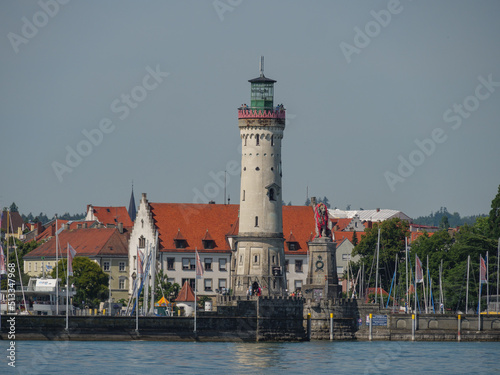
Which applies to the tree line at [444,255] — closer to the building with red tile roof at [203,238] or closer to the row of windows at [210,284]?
the building with red tile roof at [203,238]

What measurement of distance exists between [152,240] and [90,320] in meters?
46.7

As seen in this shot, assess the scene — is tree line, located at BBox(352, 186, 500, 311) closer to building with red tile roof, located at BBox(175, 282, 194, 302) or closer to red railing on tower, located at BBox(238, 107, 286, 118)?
building with red tile roof, located at BBox(175, 282, 194, 302)

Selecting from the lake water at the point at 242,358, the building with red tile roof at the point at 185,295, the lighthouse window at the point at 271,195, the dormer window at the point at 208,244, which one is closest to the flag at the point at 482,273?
the lake water at the point at 242,358

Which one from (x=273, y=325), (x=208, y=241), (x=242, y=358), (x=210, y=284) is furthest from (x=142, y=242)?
(x=242, y=358)

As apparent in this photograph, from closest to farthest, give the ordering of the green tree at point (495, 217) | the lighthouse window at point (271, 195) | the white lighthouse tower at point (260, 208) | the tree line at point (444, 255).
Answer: the white lighthouse tower at point (260, 208) < the lighthouse window at point (271, 195) < the tree line at point (444, 255) < the green tree at point (495, 217)

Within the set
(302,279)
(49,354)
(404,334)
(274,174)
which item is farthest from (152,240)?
(49,354)

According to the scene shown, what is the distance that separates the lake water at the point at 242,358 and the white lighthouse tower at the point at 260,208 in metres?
13.8

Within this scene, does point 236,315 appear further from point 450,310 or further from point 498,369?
point 450,310

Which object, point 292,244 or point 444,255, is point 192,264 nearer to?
point 292,244

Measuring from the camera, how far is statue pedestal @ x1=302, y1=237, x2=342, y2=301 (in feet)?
393

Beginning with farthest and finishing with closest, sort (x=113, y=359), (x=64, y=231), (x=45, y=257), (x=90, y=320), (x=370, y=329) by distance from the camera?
(x=64, y=231) → (x=45, y=257) → (x=370, y=329) → (x=90, y=320) → (x=113, y=359)

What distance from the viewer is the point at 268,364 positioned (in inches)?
3610

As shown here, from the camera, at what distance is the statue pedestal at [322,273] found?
120 meters

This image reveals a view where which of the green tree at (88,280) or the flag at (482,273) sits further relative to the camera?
the green tree at (88,280)
